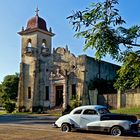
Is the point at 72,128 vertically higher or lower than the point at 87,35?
lower

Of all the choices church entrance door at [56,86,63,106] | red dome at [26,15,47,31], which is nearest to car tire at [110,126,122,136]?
church entrance door at [56,86,63,106]

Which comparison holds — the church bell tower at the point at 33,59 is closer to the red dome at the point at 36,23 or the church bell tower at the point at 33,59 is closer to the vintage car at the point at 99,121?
the red dome at the point at 36,23

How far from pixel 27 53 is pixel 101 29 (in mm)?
46411

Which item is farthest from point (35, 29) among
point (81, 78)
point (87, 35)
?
point (87, 35)

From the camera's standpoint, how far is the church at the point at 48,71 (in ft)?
155

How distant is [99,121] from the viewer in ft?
63.7

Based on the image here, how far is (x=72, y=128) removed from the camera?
20.7m

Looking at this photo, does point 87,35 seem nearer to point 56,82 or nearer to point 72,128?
point 72,128

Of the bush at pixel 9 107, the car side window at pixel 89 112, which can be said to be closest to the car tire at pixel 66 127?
the car side window at pixel 89 112

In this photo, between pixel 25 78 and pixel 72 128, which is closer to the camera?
pixel 72 128

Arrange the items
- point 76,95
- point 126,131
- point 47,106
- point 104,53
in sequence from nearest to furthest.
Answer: point 104,53 → point 126,131 → point 76,95 → point 47,106

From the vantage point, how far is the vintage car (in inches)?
723

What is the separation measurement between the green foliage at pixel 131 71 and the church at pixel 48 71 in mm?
38143

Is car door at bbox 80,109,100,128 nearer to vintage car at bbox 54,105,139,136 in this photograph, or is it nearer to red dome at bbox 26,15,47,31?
vintage car at bbox 54,105,139,136
